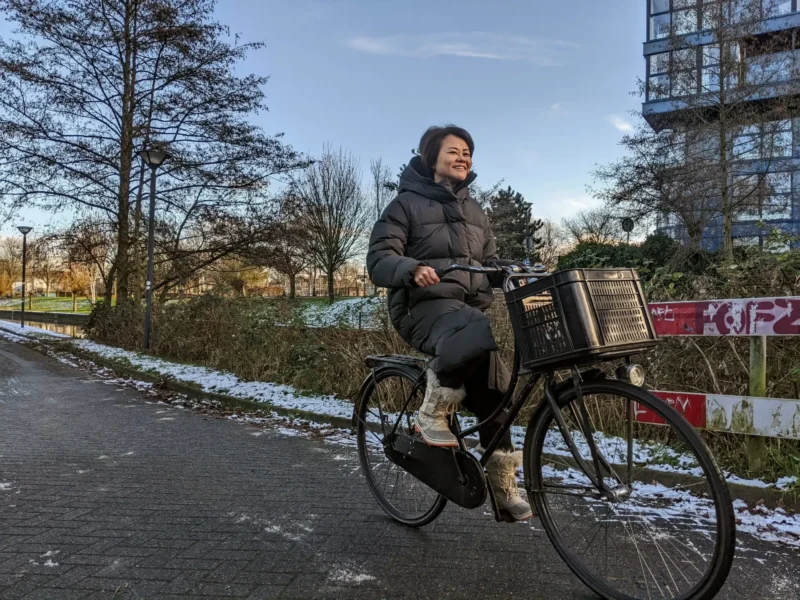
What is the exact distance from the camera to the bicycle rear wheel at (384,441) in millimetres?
3029

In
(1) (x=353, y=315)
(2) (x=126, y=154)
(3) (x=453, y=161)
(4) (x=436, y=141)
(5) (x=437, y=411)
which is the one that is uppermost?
(2) (x=126, y=154)

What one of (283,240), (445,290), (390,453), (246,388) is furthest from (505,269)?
(283,240)

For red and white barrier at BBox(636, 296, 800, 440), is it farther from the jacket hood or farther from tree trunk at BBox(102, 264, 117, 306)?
tree trunk at BBox(102, 264, 117, 306)

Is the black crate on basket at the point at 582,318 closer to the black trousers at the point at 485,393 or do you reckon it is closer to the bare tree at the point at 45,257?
the black trousers at the point at 485,393

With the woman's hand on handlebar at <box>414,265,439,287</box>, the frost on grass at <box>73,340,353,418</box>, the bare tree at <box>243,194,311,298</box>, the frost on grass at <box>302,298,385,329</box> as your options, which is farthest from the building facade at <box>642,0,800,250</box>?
the woman's hand on handlebar at <box>414,265,439,287</box>

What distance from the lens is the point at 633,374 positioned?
2055 mm

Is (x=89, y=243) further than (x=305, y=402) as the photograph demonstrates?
Yes


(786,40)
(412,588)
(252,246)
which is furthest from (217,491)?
(786,40)

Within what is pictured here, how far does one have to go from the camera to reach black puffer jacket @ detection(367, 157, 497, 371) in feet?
8.43

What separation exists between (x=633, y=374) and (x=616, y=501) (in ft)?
1.69

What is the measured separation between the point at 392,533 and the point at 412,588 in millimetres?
627

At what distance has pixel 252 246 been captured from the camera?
1792cm

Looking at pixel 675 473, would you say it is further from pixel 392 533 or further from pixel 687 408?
pixel 392 533

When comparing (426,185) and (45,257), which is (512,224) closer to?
(45,257)
